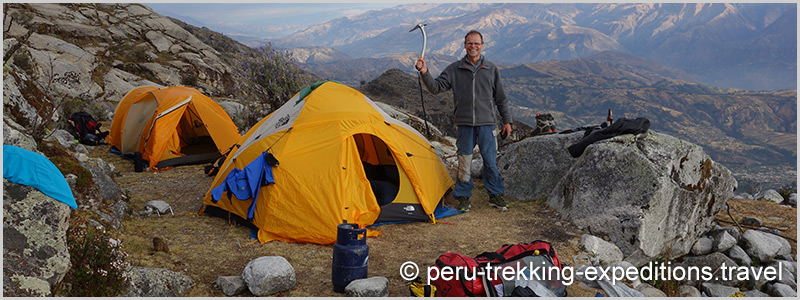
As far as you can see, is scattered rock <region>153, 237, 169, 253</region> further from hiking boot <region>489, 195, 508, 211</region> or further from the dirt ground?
hiking boot <region>489, 195, 508, 211</region>

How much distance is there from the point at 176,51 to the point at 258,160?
27.1 m

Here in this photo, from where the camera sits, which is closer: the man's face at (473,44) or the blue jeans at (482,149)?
the man's face at (473,44)

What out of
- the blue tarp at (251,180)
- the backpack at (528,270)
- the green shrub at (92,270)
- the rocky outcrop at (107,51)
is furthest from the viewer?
the rocky outcrop at (107,51)

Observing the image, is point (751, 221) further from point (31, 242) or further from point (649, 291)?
point (31, 242)

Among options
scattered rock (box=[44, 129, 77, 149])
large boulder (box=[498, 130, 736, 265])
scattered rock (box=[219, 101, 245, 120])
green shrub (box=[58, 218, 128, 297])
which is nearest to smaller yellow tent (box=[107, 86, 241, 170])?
scattered rock (box=[44, 129, 77, 149])

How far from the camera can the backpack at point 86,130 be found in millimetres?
13969

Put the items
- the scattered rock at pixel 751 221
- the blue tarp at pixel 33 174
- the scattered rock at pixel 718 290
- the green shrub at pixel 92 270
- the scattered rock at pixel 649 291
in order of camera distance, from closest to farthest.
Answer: the blue tarp at pixel 33 174 → the green shrub at pixel 92 270 → the scattered rock at pixel 649 291 → the scattered rock at pixel 718 290 → the scattered rock at pixel 751 221

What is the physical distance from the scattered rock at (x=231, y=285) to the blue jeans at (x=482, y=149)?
14.3ft

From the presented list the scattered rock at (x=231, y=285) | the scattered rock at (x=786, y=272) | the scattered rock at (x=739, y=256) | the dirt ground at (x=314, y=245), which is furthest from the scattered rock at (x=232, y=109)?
the scattered rock at (x=786, y=272)

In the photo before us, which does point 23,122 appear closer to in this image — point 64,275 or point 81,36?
point 64,275

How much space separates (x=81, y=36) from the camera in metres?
27.9

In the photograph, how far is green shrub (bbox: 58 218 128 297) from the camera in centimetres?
439

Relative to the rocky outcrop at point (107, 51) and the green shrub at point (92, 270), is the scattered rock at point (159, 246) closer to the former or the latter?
the green shrub at point (92, 270)

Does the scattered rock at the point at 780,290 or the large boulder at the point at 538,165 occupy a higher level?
the large boulder at the point at 538,165
